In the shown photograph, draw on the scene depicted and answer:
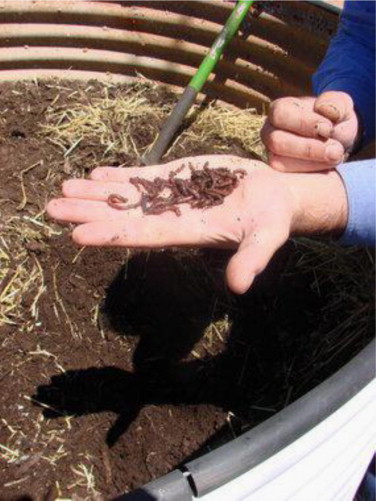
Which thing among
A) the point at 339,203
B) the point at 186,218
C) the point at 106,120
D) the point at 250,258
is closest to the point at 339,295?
the point at 339,203

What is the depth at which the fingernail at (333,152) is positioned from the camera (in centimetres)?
184

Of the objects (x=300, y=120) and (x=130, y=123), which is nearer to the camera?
(x=300, y=120)

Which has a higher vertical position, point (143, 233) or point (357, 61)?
point (357, 61)

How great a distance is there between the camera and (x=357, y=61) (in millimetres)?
2146

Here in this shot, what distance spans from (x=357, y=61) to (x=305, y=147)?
524 mm

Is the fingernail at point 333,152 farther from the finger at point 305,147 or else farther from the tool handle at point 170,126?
the tool handle at point 170,126

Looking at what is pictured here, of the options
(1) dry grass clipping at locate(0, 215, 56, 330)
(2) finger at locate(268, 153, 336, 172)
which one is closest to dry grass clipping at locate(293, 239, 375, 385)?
(2) finger at locate(268, 153, 336, 172)

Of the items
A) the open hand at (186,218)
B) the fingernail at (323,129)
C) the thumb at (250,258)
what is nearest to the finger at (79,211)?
the open hand at (186,218)

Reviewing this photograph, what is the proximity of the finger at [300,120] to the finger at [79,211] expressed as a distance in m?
0.58

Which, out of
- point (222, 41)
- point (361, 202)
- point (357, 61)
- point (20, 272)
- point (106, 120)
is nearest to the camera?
point (361, 202)

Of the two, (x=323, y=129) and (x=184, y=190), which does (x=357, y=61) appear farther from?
(x=184, y=190)

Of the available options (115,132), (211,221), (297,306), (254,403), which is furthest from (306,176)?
(115,132)

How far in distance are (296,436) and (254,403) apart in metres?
1.12

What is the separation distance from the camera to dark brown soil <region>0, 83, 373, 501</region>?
2033 mm
